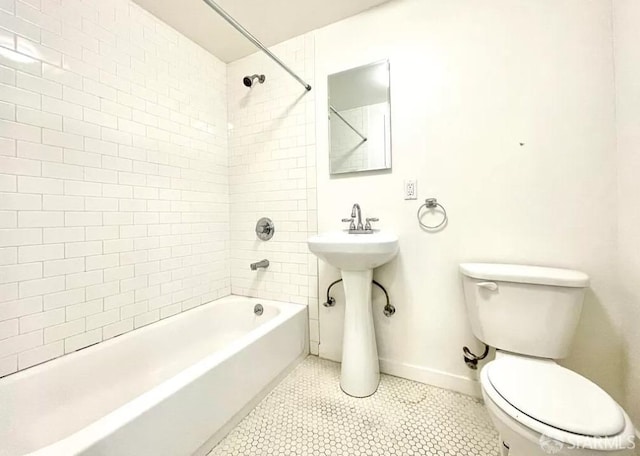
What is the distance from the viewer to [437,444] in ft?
3.49

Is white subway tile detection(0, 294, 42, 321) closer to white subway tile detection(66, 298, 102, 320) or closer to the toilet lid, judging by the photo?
white subway tile detection(66, 298, 102, 320)

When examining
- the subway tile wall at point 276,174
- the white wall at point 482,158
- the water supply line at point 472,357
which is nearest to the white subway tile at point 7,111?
the subway tile wall at point 276,174

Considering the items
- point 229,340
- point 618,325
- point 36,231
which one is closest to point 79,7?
point 36,231

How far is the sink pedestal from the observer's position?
1365 mm

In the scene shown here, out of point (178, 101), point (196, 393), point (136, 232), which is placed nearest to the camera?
point (196, 393)

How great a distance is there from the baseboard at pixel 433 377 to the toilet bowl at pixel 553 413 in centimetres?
55

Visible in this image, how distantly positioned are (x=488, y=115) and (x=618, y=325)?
110 cm

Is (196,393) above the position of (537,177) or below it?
below

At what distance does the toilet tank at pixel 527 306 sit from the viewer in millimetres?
1022

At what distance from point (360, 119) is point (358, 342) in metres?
1.32

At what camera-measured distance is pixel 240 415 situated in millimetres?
1216

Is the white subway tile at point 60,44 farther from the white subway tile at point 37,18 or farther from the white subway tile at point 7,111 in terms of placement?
the white subway tile at point 7,111

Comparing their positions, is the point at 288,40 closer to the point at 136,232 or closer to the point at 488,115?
the point at 488,115

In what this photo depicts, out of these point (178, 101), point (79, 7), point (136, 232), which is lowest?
point (136, 232)
